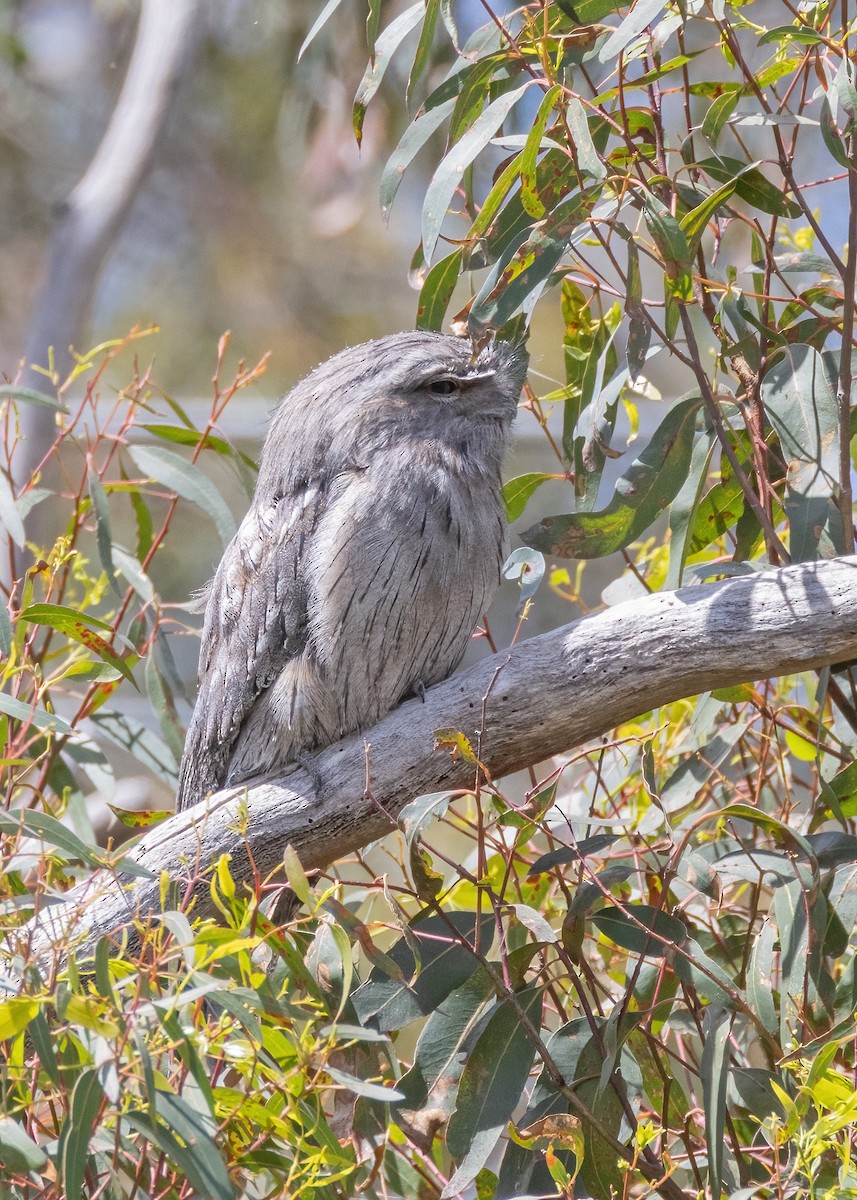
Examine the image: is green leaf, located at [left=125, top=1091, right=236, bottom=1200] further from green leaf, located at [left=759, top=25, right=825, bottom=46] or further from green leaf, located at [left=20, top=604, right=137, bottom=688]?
green leaf, located at [left=759, top=25, right=825, bottom=46]

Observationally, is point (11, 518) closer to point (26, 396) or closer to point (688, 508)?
point (26, 396)

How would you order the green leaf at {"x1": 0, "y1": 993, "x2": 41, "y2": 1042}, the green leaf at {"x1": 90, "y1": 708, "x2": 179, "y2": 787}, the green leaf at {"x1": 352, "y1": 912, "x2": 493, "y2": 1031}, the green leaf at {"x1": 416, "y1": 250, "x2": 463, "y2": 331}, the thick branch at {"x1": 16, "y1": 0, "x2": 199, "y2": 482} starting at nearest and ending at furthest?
1. the green leaf at {"x1": 0, "y1": 993, "x2": 41, "y2": 1042}
2. the green leaf at {"x1": 352, "y1": 912, "x2": 493, "y2": 1031}
3. the green leaf at {"x1": 416, "y1": 250, "x2": 463, "y2": 331}
4. the green leaf at {"x1": 90, "y1": 708, "x2": 179, "y2": 787}
5. the thick branch at {"x1": 16, "y1": 0, "x2": 199, "y2": 482}

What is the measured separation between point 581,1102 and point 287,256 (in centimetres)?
622

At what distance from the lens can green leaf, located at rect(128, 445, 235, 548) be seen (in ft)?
6.23

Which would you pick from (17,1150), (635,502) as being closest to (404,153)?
(635,502)

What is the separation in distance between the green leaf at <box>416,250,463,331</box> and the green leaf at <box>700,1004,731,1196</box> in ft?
3.15

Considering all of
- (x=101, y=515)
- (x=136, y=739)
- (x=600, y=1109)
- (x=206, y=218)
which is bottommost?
(x=600, y=1109)

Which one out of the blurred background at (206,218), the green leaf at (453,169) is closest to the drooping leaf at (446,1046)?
the green leaf at (453,169)

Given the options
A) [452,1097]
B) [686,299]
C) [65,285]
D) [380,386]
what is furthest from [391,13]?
[452,1097]

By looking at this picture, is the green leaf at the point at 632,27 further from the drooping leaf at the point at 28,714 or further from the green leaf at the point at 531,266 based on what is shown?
the drooping leaf at the point at 28,714

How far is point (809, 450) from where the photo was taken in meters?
1.37

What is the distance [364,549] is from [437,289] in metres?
0.37

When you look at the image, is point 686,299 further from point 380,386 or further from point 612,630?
point 380,386

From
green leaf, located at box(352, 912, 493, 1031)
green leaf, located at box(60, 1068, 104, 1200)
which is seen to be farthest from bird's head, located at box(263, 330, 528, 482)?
green leaf, located at box(60, 1068, 104, 1200)
